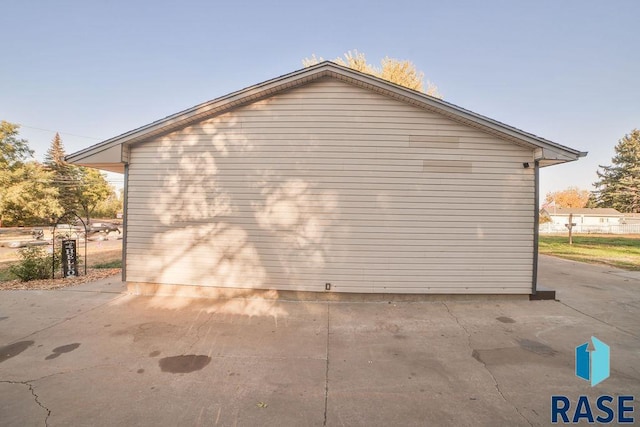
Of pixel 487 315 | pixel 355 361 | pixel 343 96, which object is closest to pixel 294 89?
pixel 343 96

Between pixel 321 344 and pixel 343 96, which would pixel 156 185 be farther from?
pixel 321 344

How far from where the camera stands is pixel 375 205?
6.82 m

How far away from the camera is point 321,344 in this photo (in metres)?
4.70

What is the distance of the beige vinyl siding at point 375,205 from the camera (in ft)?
22.3

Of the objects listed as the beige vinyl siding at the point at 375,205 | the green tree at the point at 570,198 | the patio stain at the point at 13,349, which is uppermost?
the green tree at the point at 570,198

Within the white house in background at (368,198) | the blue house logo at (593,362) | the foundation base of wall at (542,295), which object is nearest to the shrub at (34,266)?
the white house in background at (368,198)

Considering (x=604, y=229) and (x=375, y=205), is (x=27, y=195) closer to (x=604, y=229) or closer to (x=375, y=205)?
(x=375, y=205)

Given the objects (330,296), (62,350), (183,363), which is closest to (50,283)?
(62,350)

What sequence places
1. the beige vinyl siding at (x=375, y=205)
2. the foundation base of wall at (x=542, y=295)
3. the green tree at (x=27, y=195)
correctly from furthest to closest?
the green tree at (x=27, y=195), the foundation base of wall at (x=542, y=295), the beige vinyl siding at (x=375, y=205)

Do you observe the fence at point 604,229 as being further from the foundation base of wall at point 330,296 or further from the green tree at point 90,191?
the green tree at point 90,191

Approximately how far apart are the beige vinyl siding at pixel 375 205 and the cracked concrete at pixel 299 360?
78cm

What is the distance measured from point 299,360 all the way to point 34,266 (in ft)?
31.2

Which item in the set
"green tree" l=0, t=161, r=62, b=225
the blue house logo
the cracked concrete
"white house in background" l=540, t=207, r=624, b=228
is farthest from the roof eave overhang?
"white house in background" l=540, t=207, r=624, b=228

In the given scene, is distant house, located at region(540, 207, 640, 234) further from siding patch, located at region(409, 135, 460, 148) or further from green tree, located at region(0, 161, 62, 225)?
green tree, located at region(0, 161, 62, 225)
